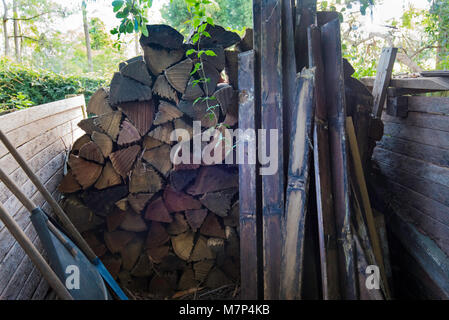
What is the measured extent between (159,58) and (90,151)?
794 millimetres

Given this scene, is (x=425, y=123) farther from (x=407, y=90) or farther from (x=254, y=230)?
(x=254, y=230)

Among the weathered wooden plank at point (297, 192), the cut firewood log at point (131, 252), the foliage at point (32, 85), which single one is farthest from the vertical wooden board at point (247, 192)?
the foliage at point (32, 85)

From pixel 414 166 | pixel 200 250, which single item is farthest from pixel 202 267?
pixel 414 166

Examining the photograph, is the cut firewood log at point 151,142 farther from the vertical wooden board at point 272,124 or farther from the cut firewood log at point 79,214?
the vertical wooden board at point 272,124

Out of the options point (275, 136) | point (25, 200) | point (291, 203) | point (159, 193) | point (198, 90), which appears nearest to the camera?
point (25, 200)

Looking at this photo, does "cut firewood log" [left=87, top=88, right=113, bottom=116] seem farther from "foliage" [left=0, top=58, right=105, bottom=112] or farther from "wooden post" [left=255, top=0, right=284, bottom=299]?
"foliage" [left=0, top=58, right=105, bottom=112]

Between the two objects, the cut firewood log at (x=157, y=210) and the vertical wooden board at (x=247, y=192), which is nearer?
the vertical wooden board at (x=247, y=192)

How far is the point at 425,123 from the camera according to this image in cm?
179

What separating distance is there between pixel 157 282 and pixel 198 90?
4.88 feet

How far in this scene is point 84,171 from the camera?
6.49 feet

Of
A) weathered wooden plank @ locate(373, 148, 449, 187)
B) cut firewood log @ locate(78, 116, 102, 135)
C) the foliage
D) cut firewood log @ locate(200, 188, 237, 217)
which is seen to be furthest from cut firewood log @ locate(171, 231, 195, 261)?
the foliage

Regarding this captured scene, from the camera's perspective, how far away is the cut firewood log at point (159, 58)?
1878mm

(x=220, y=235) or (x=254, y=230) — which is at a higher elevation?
(x=254, y=230)
